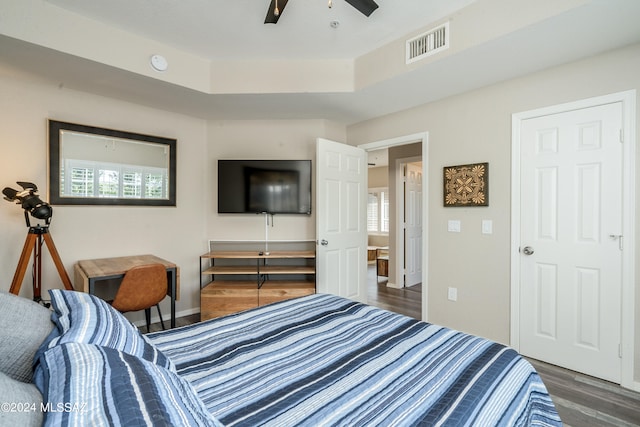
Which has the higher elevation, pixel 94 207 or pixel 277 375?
pixel 94 207

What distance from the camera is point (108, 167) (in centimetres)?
306

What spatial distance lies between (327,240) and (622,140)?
256cm

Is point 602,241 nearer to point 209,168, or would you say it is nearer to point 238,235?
point 238,235

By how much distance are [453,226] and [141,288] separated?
9.69 ft

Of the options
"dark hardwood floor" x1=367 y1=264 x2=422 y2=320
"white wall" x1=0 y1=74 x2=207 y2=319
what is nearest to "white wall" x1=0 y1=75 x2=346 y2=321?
"white wall" x1=0 y1=74 x2=207 y2=319

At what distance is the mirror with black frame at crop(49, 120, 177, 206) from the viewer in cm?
278

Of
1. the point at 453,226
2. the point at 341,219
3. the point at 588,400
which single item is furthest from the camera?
the point at 341,219

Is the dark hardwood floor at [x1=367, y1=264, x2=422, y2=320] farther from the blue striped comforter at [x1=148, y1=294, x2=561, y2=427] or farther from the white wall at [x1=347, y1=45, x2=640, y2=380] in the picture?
the blue striped comforter at [x1=148, y1=294, x2=561, y2=427]

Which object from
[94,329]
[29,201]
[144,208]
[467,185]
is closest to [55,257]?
[29,201]

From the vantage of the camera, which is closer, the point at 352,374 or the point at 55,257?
the point at 352,374

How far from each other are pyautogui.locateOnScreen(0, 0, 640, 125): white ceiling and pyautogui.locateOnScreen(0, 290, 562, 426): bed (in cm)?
205

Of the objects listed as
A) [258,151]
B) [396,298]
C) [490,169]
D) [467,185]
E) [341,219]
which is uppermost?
[258,151]

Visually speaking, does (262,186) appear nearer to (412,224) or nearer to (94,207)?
(94,207)

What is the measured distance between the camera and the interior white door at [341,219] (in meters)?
3.33
